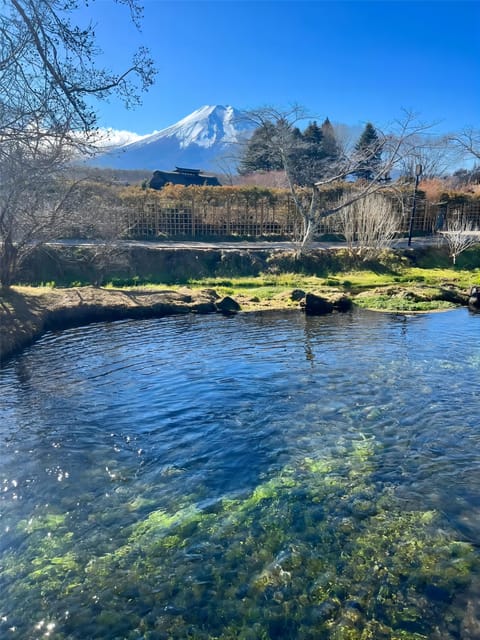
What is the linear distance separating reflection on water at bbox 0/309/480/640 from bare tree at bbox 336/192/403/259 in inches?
529

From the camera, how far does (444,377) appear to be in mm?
8633

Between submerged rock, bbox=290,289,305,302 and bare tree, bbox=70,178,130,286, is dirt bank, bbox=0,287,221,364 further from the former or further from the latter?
submerged rock, bbox=290,289,305,302

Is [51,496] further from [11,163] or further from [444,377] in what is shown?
[444,377]

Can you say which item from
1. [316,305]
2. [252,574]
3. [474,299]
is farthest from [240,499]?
[474,299]

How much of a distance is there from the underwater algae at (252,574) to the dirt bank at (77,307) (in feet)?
25.3


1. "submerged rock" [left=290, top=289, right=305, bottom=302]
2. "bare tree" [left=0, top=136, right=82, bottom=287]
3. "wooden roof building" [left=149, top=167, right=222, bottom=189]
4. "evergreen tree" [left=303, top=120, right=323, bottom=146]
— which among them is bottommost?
"submerged rock" [left=290, top=289, right=305, bottom=302]

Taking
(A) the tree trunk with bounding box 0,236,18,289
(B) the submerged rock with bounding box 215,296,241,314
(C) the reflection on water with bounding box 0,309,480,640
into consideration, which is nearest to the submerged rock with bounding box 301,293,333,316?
(B) the submerged rock with bounding box 215,296,241,314

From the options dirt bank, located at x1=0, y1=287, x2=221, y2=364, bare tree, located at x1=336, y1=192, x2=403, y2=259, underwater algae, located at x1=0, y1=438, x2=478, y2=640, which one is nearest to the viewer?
underwater algae, located at x1=0, y1=438, x2=478, y2=640

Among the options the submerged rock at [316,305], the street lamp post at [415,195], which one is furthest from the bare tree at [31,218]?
the street lamp post at [415,195]

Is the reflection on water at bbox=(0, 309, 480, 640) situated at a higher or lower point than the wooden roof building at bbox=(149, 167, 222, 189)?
lower

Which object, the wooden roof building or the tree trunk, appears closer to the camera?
the tree trunk

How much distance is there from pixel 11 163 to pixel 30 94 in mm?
1345

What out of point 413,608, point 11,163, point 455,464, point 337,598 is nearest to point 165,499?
point 337,598

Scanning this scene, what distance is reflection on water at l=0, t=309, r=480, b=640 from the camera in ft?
11.7
